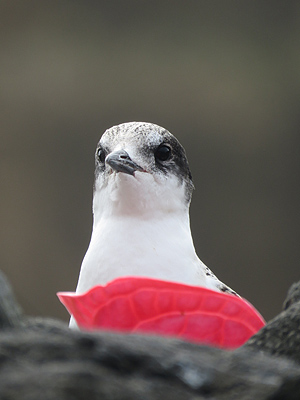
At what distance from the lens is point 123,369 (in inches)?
16.0

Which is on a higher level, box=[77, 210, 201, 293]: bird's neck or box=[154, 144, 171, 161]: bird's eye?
box=[154, 144, 171, 161]: bird's eye

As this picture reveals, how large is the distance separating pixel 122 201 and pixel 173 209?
0.12 meters

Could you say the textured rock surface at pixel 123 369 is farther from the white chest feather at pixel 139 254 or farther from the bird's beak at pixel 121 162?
the bird's beak at pixel 121 162

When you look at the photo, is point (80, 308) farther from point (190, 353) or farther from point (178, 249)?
point (178, 249)

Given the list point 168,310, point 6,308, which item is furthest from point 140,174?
point 6,308

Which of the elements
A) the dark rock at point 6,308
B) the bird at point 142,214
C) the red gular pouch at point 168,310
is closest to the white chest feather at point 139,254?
the bird at point 142,214

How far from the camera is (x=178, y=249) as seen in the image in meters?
1.17

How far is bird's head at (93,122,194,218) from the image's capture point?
124 cm

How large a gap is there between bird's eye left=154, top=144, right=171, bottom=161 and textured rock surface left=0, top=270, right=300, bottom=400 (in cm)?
88

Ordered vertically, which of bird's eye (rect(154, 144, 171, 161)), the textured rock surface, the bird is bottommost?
the textured rock surface

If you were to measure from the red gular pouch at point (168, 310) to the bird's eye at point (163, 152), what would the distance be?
0.70 metres

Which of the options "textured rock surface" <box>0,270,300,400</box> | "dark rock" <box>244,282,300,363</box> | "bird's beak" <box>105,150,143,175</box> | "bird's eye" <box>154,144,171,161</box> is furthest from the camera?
"bird's eye" <box>154,144,171,161</box>

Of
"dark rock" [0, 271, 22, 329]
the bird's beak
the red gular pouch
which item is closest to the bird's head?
the bird's beak

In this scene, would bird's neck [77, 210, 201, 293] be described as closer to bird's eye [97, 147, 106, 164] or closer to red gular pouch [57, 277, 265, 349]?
bird's eye [97, 147, 106, 164]
